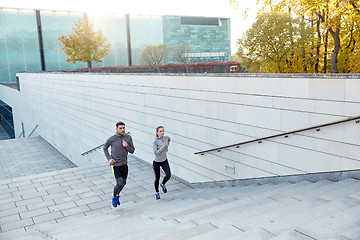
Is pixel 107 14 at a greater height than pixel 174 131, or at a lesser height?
greater

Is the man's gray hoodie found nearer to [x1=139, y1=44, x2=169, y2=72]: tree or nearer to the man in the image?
the man

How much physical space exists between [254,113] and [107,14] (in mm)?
43648

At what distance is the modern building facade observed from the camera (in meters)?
42.1

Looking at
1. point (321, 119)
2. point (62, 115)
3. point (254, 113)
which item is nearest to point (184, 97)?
point (254, 113)

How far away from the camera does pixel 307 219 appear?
168 inches

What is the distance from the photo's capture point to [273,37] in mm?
18750

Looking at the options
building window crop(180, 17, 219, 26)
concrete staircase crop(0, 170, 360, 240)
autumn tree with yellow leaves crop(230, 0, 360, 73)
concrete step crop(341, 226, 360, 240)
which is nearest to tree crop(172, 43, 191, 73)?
building window crop(180, 17, 219, 26)

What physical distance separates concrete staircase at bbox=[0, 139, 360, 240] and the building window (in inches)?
1932

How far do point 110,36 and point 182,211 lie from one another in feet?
145

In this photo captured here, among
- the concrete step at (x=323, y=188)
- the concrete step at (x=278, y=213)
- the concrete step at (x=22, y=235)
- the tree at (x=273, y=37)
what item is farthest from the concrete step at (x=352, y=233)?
the tree at (x=273, y=37)

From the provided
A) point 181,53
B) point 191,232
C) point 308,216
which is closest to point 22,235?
point 191,232

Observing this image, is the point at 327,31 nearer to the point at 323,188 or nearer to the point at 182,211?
the point at 323,188

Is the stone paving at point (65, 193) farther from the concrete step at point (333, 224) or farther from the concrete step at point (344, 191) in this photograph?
the concrete step at point (333, 224)

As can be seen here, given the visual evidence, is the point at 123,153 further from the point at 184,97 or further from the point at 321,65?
the point at 321,65
